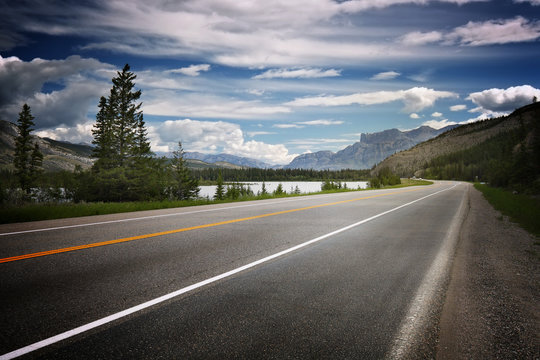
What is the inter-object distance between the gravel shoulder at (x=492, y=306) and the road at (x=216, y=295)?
22 centimetres

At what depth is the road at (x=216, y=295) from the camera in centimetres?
259

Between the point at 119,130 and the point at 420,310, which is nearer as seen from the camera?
the point at 420,310

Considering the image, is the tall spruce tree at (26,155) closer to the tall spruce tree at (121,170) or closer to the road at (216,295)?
the tall spruce tree at (121,170)

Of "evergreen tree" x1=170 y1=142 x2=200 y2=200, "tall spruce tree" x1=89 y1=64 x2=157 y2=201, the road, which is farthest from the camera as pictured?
"evergreen tree" x1=170 y1=142 x2=200 y2=200

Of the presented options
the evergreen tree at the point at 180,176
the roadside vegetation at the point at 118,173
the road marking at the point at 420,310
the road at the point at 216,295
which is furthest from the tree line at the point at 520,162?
the evergreen tree at the point at 180,176

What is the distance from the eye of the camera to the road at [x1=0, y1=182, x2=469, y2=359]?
2588 millimetres

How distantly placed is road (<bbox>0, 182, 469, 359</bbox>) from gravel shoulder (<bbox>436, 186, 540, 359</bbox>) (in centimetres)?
22

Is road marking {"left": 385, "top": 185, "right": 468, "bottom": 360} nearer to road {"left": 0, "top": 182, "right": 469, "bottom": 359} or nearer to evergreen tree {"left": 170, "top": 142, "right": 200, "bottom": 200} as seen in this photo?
road {"left": 0, "top": 182, "right": 469, "bottom": 359}

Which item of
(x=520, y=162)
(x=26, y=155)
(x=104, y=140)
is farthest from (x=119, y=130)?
(x=520, y=162)

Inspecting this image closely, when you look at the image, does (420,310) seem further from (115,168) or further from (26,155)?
(26,155)

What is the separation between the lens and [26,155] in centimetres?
4400

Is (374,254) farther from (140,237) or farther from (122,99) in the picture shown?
(122,99)

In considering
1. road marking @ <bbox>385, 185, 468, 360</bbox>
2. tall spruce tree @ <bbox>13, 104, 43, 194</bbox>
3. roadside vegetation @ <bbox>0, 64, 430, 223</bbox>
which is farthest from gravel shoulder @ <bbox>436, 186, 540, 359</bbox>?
tall spruce tree @ <bbox>13, 104, 43, 194</bbox>

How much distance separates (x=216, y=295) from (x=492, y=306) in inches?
138
